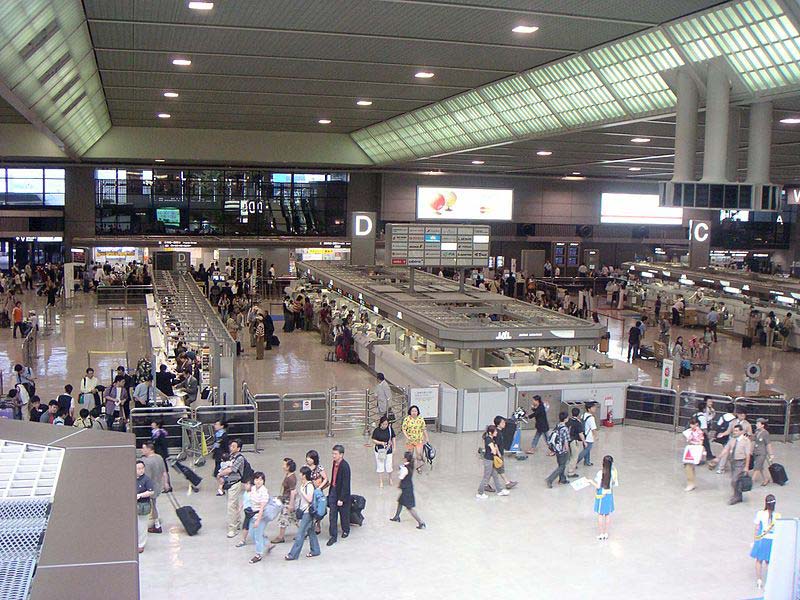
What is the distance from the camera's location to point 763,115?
17.5 metres

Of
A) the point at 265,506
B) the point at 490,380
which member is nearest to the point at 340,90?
the point at 490,380

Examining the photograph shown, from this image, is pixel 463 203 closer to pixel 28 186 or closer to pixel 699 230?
pixel 699 230

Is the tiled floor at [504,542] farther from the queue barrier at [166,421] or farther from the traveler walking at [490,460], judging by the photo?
the queue barrier at [166,421]

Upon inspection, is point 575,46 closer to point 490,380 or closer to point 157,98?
point 490,380

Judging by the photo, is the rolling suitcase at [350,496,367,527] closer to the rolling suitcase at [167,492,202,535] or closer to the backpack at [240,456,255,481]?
the backpack at [240,456,255,481]

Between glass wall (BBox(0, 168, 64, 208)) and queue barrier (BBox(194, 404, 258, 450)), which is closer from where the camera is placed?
queue barrier (BBox(194, 404, 258, 450))

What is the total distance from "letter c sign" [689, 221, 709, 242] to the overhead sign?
1271cm

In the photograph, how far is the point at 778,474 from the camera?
550 inches

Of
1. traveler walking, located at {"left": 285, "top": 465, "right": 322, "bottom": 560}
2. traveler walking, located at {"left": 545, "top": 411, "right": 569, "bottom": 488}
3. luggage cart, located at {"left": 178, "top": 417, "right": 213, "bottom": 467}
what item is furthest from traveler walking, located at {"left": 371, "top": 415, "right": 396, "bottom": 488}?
luggage cart, located at {"left": 178, "top": 417, "right": 213, "bottom": 467}

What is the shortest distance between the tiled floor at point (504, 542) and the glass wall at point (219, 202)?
3278 centimetres

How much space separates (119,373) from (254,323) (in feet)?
36.3

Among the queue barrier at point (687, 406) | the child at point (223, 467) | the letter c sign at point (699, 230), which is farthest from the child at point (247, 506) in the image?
the letter c sign at point (699, 230)

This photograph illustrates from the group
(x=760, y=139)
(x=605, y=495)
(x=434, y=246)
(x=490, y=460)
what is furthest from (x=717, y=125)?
(x=434, y=246)

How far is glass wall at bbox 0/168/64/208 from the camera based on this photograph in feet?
147
